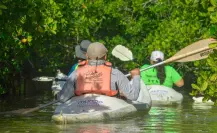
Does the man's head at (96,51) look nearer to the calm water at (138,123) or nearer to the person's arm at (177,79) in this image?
the calm water at (138,123)

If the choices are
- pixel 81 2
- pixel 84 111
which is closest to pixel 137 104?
pixel 84 111

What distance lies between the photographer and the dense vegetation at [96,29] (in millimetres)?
17766

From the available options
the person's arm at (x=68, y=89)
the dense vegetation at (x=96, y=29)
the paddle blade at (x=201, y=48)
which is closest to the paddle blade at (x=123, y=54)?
the person's arm at (x=68, y=89)

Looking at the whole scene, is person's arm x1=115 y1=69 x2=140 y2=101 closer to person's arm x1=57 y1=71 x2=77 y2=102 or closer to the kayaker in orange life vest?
the kayaker in orange life vest

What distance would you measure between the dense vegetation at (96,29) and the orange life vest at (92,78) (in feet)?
5.34

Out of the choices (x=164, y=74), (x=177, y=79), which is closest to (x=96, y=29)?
(x=164, y=74)

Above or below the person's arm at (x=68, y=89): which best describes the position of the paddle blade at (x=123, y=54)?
above

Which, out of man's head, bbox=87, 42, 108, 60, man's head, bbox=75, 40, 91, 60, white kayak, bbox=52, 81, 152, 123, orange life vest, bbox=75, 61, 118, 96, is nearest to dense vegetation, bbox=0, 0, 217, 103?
man's head, bbox=75, 40, 91, 60

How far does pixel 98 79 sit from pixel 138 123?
Result: 1.12 m

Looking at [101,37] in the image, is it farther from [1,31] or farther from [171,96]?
[1,31]

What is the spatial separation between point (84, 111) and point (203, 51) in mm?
2787

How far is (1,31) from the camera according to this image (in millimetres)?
14773

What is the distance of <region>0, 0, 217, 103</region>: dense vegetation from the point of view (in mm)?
17766

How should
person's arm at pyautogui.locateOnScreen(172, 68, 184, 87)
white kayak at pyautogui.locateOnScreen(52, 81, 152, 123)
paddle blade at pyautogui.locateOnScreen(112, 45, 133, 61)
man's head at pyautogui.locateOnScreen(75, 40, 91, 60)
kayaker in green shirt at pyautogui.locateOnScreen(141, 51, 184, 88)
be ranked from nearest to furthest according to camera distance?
white kayak at pyautogui.locateOnScreen(52, 81, 152, 123) < paddle blade at pyautogui.locateOnScreen(112, 45, 133, 61) < man's head at pyautogui.locateOnScreen(75, 40, 91, 60) < kayaker in green shirt at pyautogui.locateOnScreen(141, 51, 184, 88) < person's arm at pyautogui.locateOnScreen(172, 68, 184, 87)
